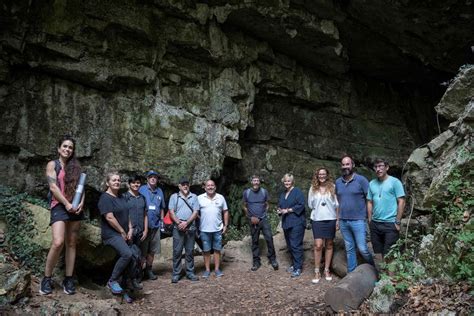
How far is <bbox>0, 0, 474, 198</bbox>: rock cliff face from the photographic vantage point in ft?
34.2

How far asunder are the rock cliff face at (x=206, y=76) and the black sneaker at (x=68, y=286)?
4.81 metres

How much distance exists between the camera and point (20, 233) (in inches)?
270

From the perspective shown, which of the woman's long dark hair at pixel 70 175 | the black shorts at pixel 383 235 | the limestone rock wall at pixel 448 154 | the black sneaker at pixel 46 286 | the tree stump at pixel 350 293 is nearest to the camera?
the tree stump at pixel 350 293

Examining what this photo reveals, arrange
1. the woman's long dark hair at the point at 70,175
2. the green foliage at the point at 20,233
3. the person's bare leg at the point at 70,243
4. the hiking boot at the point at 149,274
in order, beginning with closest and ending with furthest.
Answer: the woman's long dark hair at the point at 70,175 < the person's bare leg at the point at 70,243 < the green foliage at the point at 20,233 < the hiking boot at the point at 149,274

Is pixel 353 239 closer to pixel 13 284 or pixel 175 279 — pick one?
pixel 175 279

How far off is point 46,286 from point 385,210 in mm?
5522

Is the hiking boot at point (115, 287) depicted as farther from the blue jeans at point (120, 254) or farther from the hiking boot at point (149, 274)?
the hiking boot at point (149, 274)

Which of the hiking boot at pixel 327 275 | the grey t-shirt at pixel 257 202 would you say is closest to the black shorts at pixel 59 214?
the grey t-shirt at pixel 257 202

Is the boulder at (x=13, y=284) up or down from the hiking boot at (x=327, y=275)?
up

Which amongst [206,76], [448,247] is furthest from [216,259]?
[206,76]

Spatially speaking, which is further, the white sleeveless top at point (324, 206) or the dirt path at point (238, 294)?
the white sleeveless top at point (324, 206)

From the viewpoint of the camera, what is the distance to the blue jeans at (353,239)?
22.4 feet

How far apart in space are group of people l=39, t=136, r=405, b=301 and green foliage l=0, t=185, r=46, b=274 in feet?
2.36

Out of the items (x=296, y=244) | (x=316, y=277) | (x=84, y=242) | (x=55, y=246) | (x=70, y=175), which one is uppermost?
(x=70, y=175)
